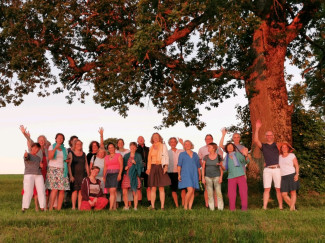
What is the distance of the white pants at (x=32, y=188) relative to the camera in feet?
41.4

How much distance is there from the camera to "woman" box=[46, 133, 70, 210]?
42.9 ft

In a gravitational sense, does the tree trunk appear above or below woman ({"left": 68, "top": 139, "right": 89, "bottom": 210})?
above

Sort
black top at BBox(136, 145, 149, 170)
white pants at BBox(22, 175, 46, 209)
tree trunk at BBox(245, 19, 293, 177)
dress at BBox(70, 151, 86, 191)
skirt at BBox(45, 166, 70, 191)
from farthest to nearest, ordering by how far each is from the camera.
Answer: tree trunk at BBox(245, 19, 293, 177), black top at BBox(136, 145, 149, 170), dress at BBox(70, 151, 86, 191), skirt at BBox(45, 166, 70, 191), white pants at BBox(22, 175, 46, 209)

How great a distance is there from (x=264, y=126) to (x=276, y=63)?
2.69 m

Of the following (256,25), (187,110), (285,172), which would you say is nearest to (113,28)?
(187,110)

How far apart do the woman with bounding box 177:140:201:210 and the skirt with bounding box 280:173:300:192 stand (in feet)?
8.23

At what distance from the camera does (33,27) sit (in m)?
18.6

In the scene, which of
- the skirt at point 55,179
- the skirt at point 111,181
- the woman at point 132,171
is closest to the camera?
the skirt at point 55,179

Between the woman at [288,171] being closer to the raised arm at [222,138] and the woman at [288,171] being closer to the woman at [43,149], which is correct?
the raised arm at [222,138]

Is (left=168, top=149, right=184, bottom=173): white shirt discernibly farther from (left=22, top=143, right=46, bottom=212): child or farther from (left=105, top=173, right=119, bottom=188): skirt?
(left=22, top=143, right=46, bottom=212): child

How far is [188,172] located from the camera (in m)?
13.1

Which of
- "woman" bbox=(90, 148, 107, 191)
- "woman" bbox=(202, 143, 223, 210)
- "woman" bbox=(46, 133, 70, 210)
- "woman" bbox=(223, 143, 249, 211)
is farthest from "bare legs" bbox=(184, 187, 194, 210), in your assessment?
"woman" bbox=(46, 133, 70, 210)

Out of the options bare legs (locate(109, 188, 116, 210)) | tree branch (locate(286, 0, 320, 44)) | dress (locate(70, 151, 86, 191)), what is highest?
tree branch (locate(286, 0, 320, 44))

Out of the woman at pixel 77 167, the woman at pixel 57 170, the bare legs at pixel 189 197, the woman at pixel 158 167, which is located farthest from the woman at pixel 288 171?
the woman at pixel 57 170
